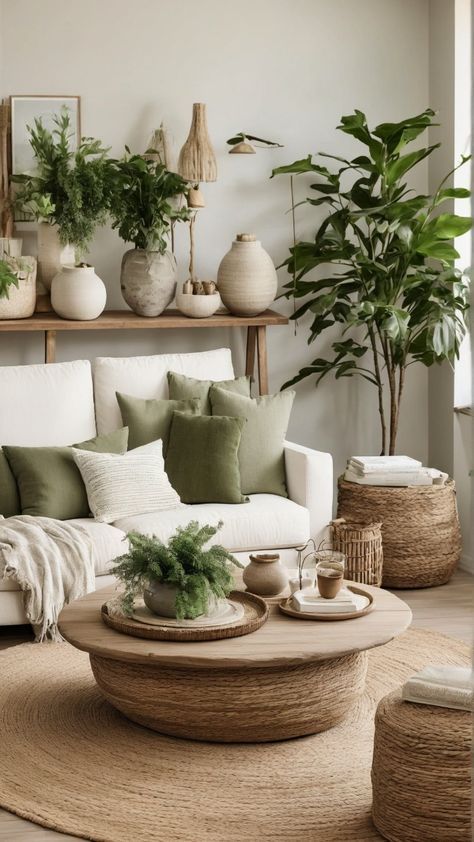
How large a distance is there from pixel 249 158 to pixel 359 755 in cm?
329

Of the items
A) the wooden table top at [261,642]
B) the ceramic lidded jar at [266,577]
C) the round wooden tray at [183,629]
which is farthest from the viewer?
the ceramic lidded jar at [266,577]

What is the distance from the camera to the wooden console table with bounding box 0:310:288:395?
203 inches

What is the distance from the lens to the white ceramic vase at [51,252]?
5.26 meters

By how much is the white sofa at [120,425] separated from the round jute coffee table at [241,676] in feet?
3.48

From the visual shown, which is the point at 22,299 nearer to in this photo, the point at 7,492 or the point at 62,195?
the point at 62,195

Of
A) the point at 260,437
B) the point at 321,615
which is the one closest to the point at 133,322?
the point at 260,437

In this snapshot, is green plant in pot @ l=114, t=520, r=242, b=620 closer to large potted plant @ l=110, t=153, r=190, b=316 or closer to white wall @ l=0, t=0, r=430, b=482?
large potted plant @ l=110, t=153, r=190, b=316

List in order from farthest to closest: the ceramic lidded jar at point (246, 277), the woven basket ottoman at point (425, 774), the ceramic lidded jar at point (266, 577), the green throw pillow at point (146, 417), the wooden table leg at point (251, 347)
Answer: the wooden table leg at point (251, 347)
the ceramic lidded jar at point (246, 277)
the green throw pillow at point (146, 417)
the ceramic lidded jar at point (266, 577)
the woven basket ottoman at point (425, 774)

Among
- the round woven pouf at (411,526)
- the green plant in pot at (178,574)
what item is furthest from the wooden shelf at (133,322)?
the green plant in pot at (178,574)

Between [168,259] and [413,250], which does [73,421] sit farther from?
[413,250]

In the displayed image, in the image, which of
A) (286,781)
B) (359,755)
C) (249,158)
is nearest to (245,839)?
(286,781)

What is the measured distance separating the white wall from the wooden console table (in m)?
0.19

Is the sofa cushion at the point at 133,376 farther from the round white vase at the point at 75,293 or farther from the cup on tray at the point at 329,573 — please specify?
the cup on tray at the point at 329,573

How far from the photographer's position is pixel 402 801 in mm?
2742
